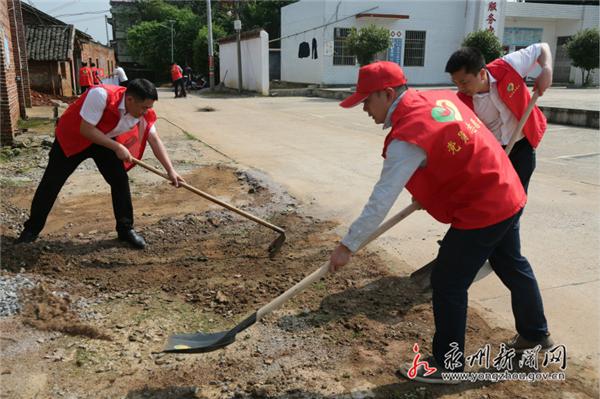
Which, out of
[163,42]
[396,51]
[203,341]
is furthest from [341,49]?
[203,341]

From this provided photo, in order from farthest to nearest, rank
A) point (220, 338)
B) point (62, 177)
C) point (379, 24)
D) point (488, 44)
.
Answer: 1. point (379, 24)
2. point (488, 44)
3. point (62, 177)
4. point (220, 338)

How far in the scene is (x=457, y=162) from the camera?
206cm

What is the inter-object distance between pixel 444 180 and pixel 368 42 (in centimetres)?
2037

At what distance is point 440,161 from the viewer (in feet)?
6.71

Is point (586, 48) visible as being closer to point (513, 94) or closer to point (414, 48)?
point (414, 48)

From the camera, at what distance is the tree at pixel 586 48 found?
2306cm

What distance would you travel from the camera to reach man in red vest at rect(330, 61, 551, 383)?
2.01 metres

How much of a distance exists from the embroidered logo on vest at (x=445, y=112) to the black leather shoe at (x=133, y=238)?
293 cm

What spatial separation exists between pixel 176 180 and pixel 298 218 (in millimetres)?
1362

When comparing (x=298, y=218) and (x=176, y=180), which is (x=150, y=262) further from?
(x=298, y=218)

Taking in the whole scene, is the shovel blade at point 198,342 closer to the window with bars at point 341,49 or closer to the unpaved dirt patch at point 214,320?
the unpaved dirt patch at point 214,320

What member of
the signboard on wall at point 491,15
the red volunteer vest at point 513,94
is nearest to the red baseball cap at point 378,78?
the red volunteer vest at point 513,94

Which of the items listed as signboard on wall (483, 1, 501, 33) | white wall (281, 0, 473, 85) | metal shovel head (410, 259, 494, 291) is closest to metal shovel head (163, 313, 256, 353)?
metal shovel head (410, 259, 494, 291)

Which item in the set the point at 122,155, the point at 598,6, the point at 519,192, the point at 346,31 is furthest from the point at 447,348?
the point at 598,6
